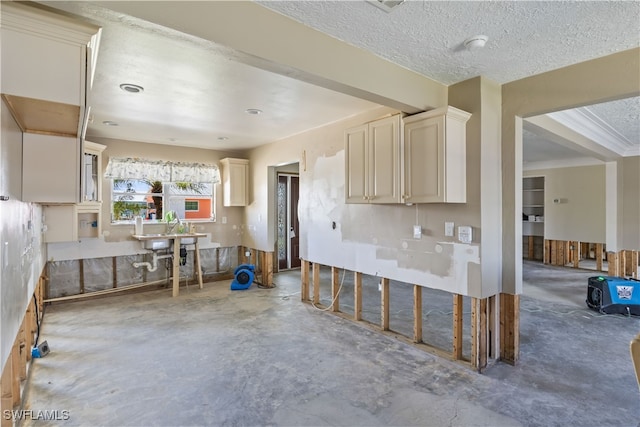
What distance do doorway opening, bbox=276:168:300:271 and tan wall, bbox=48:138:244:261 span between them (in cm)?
109

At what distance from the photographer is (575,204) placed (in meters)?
7.64

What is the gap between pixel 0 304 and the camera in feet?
5.04

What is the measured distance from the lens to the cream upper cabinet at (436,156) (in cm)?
273

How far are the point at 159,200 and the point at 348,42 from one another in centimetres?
487

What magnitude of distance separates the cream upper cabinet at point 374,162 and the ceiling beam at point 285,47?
0.39 metres

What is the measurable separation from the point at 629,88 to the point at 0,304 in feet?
13.2

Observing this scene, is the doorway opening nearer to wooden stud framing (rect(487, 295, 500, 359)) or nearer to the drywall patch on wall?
the drywall patch on wall

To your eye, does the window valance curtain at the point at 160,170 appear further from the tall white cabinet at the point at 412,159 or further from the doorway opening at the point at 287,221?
the tall white cabinet at the point at 412,159

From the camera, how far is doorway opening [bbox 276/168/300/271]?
721 cm

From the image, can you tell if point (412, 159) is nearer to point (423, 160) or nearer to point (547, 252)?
point (423, 160)

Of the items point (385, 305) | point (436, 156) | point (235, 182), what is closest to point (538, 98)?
point (436, 156)

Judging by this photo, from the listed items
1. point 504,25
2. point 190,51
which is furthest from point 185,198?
point 504,25

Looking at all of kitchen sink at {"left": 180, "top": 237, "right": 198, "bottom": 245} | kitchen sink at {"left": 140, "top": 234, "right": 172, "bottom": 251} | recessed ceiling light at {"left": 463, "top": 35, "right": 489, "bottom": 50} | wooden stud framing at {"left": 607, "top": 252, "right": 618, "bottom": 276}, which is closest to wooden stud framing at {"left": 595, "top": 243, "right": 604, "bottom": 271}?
wooden stud framing at {"left": 607, "top": 252, "right": 618, "bottom": 276}

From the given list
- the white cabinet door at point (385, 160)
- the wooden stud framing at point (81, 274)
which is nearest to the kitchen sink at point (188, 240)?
the wooden stud framing at point (81, 274)
